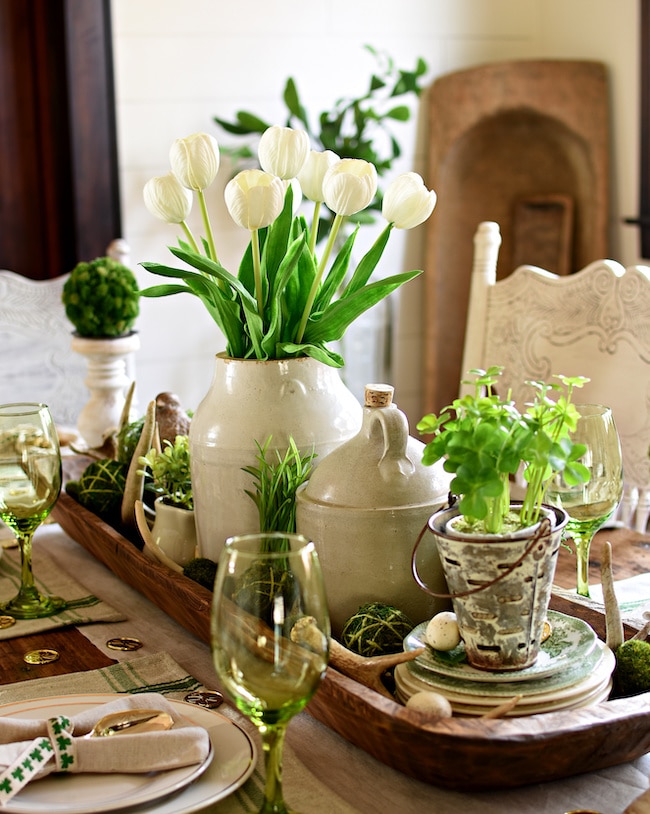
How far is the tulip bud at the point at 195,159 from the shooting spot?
3.11 ft

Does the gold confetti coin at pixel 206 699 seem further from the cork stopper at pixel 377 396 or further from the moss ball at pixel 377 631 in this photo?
the cork stopper at pixel 377 396

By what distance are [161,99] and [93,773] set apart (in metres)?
2.61

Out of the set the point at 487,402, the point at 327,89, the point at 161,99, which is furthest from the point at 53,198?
the point at 487,402

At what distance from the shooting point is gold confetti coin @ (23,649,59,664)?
928 mm

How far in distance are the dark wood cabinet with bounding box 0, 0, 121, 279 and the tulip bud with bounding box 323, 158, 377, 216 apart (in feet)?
7.19

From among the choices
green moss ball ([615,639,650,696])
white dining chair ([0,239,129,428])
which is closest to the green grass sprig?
green moss ball ([615,639,650,696])

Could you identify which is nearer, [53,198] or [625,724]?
[625,724]

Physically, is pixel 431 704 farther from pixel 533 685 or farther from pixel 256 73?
pixel 256 73

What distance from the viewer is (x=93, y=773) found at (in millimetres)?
682

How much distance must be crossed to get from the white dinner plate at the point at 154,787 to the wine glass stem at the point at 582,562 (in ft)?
1.36

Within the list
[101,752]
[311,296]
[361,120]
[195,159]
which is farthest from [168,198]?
[361,120]

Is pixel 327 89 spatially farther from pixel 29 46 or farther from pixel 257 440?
pixel 257 440

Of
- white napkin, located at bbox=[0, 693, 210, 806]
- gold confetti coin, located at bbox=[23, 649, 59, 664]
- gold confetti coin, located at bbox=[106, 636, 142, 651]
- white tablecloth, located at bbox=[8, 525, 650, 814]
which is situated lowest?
white tablecloth, located at bbox=[8, 525, 650, 814]

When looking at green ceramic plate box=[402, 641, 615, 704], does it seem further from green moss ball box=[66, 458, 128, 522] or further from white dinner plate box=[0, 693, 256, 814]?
green moss ball box=[66, 458, 128, 522]
